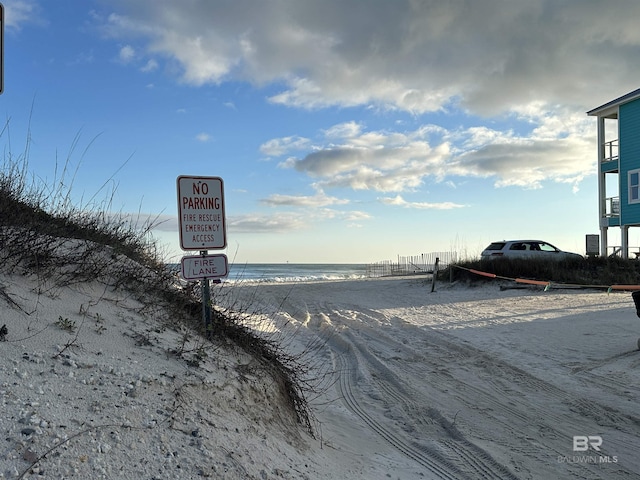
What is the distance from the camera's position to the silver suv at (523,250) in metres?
23.4

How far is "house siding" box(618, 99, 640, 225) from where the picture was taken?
26.0 metres

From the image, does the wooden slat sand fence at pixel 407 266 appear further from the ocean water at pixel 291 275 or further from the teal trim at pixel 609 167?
the teal trim at pixel 609 167

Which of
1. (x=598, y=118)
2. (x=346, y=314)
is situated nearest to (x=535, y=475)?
(x=346, y=314)

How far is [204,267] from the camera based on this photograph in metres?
5.21

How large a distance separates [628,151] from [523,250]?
29.9ft

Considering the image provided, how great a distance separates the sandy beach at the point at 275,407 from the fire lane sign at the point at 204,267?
65cm

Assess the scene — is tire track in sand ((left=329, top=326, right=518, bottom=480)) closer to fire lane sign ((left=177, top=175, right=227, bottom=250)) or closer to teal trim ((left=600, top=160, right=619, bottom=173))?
fire lane sign ((left=177, top=175, right=227, bottom=250))

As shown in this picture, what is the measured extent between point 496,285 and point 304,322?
35.5ft

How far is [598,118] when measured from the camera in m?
29.3

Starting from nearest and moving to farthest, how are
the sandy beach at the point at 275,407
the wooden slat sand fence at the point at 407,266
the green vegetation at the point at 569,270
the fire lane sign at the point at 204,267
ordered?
the sandy beach at the point at 275,407, the fire lane sign at the point at 204,267, the green vegetation at the point at 569,270, the wooden slat sand fence at the point at 407,266

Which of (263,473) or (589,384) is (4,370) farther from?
(589,384)

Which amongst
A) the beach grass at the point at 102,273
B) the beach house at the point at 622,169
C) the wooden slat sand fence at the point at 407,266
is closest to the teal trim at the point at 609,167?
the beach house at the point at 622,169

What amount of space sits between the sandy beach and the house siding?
66.8 feet

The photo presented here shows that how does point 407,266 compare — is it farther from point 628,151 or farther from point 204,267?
point 204,267
